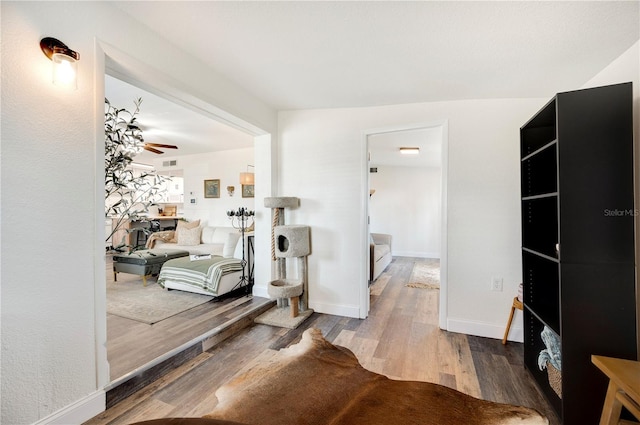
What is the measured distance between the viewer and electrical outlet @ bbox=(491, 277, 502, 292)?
263 cm

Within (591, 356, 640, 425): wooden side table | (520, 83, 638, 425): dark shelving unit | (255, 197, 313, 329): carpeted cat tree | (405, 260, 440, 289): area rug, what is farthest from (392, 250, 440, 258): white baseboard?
(591, 356, 640, 425): wooden side table

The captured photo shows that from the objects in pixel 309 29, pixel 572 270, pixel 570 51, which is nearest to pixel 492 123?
pixel 570 51

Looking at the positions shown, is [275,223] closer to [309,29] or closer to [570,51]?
[309,29]

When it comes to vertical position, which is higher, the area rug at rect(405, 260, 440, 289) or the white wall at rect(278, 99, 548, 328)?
the white wall at rect(278, 99, 548, 328)

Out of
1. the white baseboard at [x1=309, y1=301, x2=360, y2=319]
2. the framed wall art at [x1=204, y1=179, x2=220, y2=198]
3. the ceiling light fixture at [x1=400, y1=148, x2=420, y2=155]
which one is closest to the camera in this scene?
the white baseboard at [x1=309, y1=301, x2=360, y2=319]

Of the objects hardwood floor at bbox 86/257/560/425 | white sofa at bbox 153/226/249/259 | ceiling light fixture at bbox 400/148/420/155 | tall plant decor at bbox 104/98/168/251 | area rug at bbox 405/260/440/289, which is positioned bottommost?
hardwood floor at bbox 86/257/560/425

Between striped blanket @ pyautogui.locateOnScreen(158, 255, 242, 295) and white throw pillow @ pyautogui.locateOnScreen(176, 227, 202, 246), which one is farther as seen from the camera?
white throw pillow @ pyautogui.locateOnScreen(176, 227, 202, 246)

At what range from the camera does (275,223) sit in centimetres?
323

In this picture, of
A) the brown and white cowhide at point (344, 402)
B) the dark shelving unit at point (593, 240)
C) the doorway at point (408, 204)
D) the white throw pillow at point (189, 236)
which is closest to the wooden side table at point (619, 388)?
the dark shelving unit at point (593, 240)

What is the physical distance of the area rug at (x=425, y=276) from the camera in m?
4.36

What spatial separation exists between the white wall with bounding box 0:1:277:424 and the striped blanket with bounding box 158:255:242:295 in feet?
5.53

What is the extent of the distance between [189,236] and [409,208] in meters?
5.03

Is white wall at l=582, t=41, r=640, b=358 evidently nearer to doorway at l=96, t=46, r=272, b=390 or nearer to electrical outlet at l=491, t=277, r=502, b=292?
electrical outlet at l=491, t=277, r=502, b=292

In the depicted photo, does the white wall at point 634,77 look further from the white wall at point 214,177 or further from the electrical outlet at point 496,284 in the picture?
the white wall at point 214,177
